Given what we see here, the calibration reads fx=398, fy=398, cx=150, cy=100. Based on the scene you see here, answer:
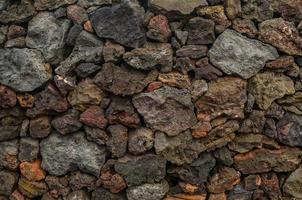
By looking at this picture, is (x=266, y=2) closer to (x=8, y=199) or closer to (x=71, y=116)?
(x=71, y=116)

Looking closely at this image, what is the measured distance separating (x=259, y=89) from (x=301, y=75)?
18.4 inches

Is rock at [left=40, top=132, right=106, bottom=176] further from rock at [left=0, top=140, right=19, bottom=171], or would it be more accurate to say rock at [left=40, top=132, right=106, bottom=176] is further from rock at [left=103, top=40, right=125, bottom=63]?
rock at [left=103, top=40, right=125, bottom=63]

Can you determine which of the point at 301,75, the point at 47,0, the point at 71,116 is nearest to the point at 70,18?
the point at 47,0

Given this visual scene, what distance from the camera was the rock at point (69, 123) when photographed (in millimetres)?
3969

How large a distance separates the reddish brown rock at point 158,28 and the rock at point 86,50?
19.8 inches

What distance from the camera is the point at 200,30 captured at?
3.83 meters

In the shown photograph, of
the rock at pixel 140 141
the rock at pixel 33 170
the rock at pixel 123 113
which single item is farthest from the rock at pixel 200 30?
the rock at pixel 33 170

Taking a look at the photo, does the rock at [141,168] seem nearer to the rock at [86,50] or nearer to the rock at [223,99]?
the rock at [223,99]

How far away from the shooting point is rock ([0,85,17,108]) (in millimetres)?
4023

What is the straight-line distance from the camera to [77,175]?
4.08m

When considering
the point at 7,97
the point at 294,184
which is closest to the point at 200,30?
the point at 294,184

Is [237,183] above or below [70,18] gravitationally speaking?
below

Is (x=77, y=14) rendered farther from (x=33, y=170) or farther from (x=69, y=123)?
(x=33, y=170)

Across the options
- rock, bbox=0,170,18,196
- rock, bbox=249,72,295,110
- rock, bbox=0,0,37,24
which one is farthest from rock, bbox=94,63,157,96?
rock, bbox=0,170,18,196
